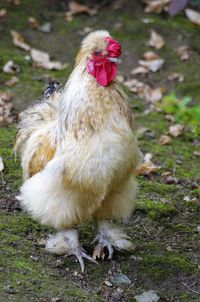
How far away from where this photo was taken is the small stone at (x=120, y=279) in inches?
185

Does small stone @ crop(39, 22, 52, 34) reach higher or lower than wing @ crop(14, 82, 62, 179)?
lower

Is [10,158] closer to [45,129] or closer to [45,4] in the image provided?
[45,129]

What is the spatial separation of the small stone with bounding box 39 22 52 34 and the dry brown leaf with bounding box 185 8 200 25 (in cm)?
204

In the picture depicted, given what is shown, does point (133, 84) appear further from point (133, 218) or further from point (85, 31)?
point (133, 218)

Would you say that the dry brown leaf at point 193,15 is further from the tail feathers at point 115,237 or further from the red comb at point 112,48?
the red comb at point 112,48

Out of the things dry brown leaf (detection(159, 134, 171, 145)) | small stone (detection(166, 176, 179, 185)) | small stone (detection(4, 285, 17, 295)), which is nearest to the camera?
small stone (detection(4, 285, 17, 295))

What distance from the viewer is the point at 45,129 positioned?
16.6 ft

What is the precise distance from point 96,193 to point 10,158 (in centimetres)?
200

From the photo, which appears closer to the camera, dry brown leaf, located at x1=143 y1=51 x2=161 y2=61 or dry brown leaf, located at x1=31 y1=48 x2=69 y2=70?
dry brown leaf, located at x1=31 y1=48 x2=69 y2=70

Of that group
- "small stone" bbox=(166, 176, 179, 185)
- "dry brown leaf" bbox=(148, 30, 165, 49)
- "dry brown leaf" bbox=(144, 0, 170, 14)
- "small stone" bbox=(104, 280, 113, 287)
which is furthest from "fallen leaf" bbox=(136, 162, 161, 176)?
"dry brown leaf" bbox=(144, 0, 170, 14)

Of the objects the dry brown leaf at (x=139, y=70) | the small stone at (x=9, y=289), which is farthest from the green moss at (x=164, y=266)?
the dry brown leaf at (x=139, y=70)

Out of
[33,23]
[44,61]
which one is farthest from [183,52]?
[33,23]

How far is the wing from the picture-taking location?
485cm

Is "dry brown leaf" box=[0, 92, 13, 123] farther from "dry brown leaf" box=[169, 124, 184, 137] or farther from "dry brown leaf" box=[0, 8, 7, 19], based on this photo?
"dry brown leaf" box=[0, 8, 7, 19]
